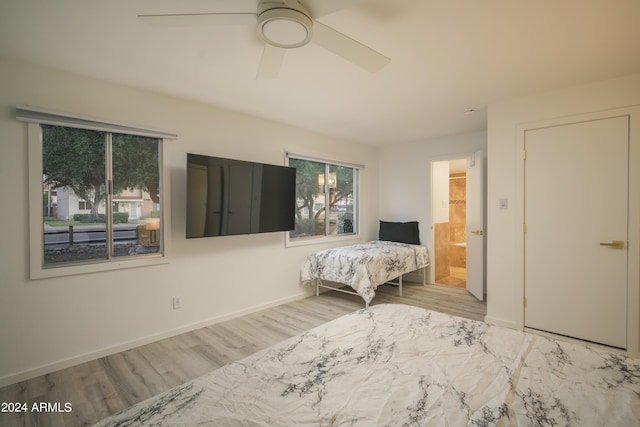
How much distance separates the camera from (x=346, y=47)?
1.67 metres

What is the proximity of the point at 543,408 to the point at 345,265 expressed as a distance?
9.31ft

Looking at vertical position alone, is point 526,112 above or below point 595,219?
above

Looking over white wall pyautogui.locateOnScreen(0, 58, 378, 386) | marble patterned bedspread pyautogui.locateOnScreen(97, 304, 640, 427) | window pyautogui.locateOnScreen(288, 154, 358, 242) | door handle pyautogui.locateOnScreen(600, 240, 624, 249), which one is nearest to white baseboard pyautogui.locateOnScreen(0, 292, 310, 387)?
white wall pyautogui.locateOnScreen(0, 58, 378, 386)

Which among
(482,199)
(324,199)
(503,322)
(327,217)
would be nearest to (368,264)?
(327,217)

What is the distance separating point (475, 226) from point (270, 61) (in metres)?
3.60

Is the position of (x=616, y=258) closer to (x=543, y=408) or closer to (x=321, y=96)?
(x=543, y=408)

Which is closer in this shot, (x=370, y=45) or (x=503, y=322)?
(x=370, y=45)

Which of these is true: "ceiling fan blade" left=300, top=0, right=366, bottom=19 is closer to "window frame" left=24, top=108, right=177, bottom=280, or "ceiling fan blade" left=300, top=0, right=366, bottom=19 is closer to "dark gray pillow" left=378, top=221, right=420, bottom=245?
"window frame" left=24, top=108, right=177, bottom=280

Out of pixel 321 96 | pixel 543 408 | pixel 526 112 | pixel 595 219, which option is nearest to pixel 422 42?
pixel 321 96

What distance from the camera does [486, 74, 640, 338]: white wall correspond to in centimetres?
282

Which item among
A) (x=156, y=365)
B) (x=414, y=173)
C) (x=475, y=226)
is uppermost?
(x=414, y=173)

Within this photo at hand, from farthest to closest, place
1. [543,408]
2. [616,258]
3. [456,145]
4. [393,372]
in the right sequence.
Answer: [456,145], [616,258], [393,372], [543,408]

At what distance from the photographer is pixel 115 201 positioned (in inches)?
103

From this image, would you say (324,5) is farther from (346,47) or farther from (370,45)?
(370,45)
